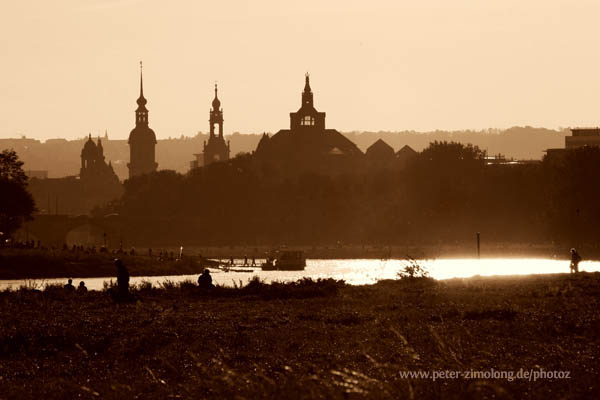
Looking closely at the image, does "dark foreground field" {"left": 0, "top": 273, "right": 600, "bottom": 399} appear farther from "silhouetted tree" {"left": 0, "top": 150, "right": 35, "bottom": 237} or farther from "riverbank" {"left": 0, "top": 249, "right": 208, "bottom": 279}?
"silhouetted tree" {"left": 0, "top": 150, "right": 35, "bottom": 237}

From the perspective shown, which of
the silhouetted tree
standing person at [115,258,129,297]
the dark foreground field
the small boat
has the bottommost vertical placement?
the dark foreground field

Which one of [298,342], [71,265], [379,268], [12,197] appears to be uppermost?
[12,197]

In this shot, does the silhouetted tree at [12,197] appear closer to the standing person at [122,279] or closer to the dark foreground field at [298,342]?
the dark foreground field at [298,342]

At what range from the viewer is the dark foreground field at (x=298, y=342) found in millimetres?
27047

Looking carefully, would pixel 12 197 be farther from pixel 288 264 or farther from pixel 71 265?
pixel 288 264

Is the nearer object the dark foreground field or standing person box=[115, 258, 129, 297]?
the dark foreground field

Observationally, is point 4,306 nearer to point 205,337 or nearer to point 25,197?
point 205,337

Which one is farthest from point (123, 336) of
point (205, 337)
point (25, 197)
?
point (25, 197)

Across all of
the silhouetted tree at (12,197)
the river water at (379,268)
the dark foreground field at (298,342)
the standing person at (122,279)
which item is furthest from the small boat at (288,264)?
the standing person at (122,279)

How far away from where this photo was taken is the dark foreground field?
88.7 feet

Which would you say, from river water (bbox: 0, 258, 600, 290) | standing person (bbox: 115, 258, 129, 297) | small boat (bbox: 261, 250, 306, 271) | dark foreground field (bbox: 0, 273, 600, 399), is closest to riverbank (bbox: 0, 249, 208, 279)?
river water (bbox: 0, 258, 600, 290)

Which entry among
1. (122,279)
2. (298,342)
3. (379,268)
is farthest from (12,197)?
(298,342)

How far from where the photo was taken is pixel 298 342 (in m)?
36.1

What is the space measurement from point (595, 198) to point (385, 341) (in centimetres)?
13779
